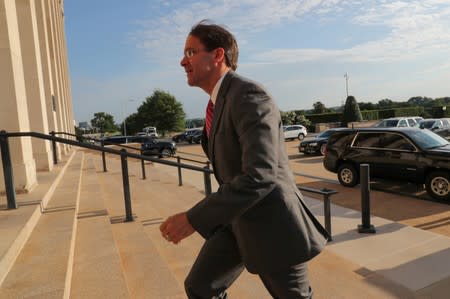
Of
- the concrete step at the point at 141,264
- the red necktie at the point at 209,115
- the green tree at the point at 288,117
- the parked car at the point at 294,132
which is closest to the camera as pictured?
the red necktie at the point at 209,115

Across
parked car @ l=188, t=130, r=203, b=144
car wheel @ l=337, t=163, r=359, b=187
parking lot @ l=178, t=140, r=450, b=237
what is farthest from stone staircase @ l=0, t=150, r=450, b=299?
parked car @ l=188, t=130, r=203, b=144

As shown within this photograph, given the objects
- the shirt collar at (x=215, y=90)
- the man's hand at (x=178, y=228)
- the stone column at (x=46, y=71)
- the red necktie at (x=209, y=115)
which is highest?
the stone column at (x=46, y=71)

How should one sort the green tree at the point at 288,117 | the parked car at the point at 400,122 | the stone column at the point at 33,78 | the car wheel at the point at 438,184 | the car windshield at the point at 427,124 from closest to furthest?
the stone column at the point at 33,78 → the car wheel at the point at 438,184 → the car windshield at the point at 427,124 → the parked car at the point at 400,122 → the green tree at the point at 288,117

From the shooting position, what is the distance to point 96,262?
326 cm

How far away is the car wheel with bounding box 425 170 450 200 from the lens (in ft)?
24.7

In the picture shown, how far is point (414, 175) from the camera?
8336 mm

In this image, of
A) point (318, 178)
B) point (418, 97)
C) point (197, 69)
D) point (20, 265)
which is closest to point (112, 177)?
point (318, 178)

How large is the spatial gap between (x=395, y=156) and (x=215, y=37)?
8.32 m

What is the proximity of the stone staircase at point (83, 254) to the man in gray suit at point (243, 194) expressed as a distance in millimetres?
1318

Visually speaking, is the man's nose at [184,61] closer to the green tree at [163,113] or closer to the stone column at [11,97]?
the stone column at [11,97]

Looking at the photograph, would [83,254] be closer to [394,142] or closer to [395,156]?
[395,156]

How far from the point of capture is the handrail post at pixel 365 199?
212 inches

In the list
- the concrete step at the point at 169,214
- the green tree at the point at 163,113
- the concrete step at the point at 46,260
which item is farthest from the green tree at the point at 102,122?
the concrete step at the point at 46,260

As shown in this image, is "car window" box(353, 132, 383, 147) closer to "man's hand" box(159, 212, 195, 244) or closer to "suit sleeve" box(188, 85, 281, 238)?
"suit sleeve" box(188, 85, 281, 238)
